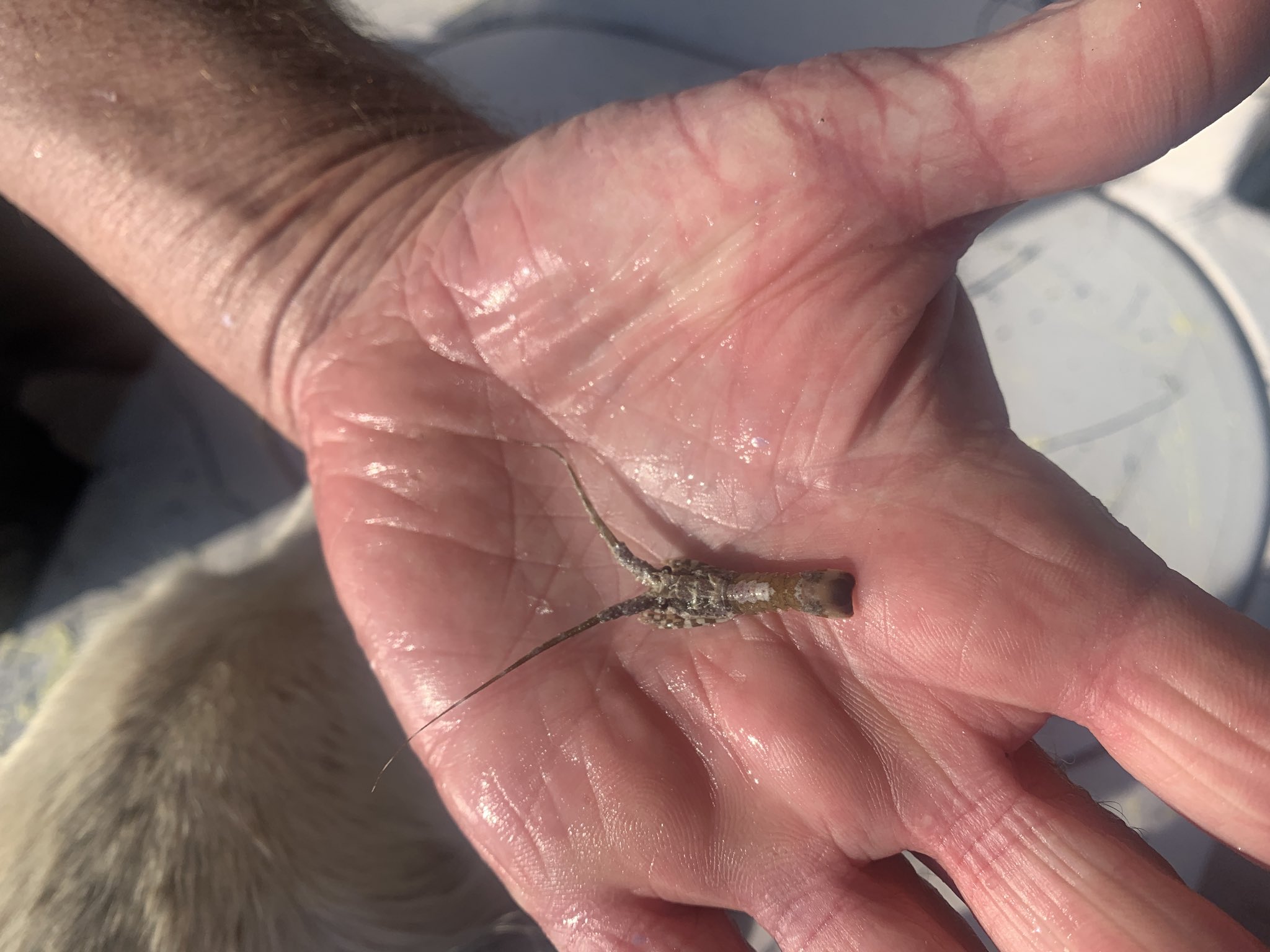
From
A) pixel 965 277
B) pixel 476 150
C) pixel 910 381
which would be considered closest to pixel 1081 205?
pixel 965 277

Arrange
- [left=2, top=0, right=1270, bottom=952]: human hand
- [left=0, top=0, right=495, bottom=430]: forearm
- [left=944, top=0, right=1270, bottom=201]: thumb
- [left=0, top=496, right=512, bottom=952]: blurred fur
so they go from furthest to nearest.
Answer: [left=0, top=0, right=495, bottom=430]: forearm → [left=0, top=496, right=512, bottom=952]: blurred fur → [left=2, top=0, right=1270, bottom=952]: human hand → [left=944, top=0, right=1270, bottom=201]: thumb

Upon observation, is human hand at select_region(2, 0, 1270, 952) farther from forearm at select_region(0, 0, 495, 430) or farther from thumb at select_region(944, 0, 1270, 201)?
forearm at select_region(0, 0, 495, 430)

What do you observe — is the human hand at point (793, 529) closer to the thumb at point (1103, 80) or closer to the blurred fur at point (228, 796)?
the thumb at point (1103, 80)

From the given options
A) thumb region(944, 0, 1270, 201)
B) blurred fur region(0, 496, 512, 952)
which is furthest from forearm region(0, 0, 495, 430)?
thumb region(944, 0, 1270, 201)

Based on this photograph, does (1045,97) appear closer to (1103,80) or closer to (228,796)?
(1103,80)

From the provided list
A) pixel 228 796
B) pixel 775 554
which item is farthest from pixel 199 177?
pixel 775 554

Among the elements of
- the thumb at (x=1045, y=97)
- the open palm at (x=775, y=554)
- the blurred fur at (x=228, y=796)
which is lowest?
the blurred fur at (x=228, y=796)

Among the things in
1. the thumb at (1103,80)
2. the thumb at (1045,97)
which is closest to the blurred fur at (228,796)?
the thumb at (1045,97)
